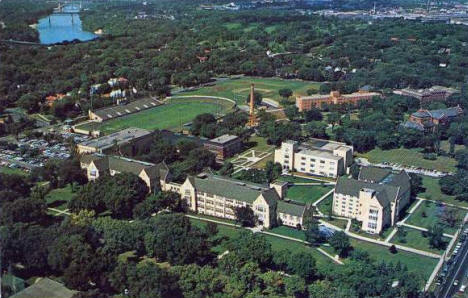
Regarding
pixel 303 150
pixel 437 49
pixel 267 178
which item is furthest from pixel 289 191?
pixel 437 49

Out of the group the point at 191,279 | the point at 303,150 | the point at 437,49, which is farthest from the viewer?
the point at 437,49

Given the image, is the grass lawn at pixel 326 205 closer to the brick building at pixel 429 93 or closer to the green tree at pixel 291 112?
the green tree at pixel 291 112

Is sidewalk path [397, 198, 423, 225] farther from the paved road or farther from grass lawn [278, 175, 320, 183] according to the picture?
grass lawn [278, 175, 320, 183]

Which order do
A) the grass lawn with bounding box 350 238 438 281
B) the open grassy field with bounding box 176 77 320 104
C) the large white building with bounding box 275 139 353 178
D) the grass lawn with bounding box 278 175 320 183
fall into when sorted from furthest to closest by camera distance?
the open grassy field with bounding box 176 77 320 104 < the large white building with bounding box 275 139 353 178 < the grass lawn with bounding box 278 175 320 183 < the grass lawn with bounding box 350 238 438 281

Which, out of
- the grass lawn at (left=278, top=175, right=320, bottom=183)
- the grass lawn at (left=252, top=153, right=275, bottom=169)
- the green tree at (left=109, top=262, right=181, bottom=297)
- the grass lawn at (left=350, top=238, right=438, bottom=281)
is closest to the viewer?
the green tree at (left=109, top=262, right=181, bottom=297)

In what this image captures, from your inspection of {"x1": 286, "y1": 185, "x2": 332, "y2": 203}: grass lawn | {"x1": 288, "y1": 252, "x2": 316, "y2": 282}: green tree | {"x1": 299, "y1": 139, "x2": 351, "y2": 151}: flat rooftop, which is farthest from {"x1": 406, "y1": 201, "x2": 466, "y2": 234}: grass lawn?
{"x1": 288, "y1": 252, "x2": 316, "y2": 282}: green tree

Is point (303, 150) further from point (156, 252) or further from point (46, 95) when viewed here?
point (46, 95)

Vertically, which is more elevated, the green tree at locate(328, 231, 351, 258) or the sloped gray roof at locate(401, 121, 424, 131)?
the sloped gray roof at locate(401, 121, 424, 131)
